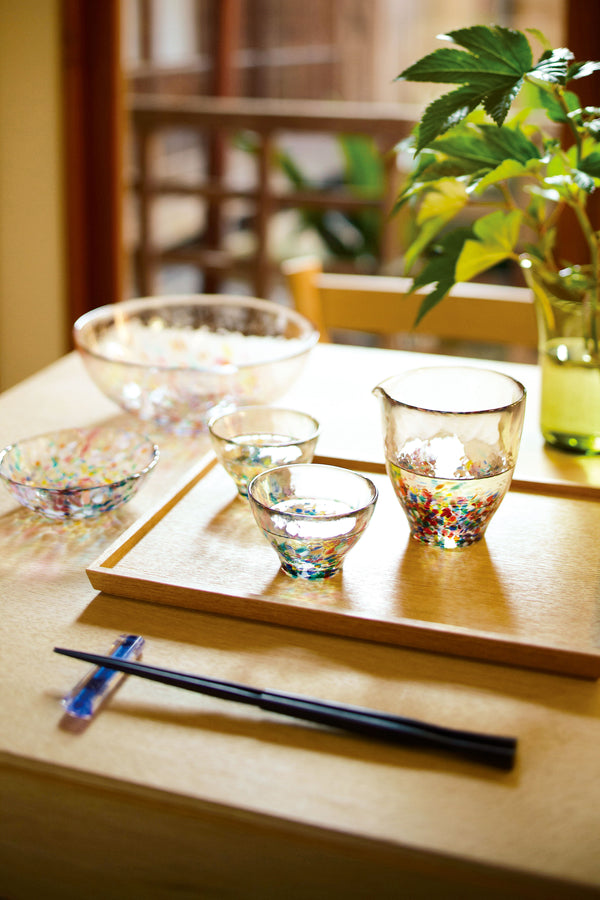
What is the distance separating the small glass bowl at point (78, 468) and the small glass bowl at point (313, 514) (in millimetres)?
125

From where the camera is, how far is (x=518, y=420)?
747mm

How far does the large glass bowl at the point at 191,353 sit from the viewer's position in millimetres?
1006

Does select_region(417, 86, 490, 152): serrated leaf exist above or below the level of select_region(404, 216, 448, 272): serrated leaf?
above

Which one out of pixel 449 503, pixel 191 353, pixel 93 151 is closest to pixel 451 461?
pixel 449 503

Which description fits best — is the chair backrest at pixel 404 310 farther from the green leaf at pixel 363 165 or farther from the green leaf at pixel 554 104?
the green leaf at pixel 363 165

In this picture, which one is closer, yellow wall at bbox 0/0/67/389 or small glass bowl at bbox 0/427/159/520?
small glass bowl at bbox 0/427/159/520

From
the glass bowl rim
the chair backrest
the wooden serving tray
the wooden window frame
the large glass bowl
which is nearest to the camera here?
the wooden serving tray

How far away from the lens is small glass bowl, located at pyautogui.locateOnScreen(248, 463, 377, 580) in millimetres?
679

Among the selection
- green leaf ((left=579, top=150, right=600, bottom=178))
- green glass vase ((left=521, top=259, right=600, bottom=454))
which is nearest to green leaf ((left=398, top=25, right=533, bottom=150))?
green leaf ((left=579, top=150, right=600, bottom=178))

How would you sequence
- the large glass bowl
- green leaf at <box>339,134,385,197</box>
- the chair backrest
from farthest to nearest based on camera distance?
green leaf at <box>339,134,385,197</box> < the chair backrest < the large glass bowl

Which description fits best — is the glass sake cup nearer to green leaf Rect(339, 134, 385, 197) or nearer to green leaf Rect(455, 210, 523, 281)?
green leaf Rect(455, 210, 523, 281)

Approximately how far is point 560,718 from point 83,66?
2083 millimetres

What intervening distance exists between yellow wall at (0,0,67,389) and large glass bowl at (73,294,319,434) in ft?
3.98

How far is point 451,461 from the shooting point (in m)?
0.79
